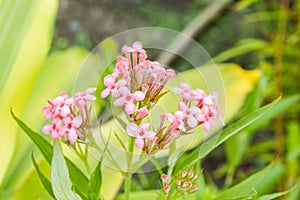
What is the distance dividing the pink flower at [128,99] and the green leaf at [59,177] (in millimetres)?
50

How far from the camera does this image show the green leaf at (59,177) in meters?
0.44

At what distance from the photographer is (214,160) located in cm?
176

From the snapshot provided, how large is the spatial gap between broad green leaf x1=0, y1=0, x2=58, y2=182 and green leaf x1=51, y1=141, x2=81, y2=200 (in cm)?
29

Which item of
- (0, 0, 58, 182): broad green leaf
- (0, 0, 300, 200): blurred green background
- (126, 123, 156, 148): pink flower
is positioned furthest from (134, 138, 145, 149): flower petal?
(0, 0, 58, 182): broad green leaf

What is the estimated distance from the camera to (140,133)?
431mm

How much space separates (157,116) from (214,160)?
1315 mm

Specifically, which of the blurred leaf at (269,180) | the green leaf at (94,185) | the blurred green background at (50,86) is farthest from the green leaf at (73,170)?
the blurred leaf at (269,180)

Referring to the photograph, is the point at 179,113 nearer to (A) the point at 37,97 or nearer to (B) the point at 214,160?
(A) the point at 37,97

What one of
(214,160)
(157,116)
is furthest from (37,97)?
(214,160)

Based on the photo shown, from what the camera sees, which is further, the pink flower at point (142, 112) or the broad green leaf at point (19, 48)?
the broad green leaf at point (19, 48)

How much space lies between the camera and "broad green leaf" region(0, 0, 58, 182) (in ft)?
2.53

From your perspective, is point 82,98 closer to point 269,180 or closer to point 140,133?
point 140,133

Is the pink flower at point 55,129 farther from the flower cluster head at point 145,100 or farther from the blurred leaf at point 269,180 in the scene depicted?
the blurred leaf at point 269,180

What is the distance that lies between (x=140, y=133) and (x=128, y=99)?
0.9 inches
